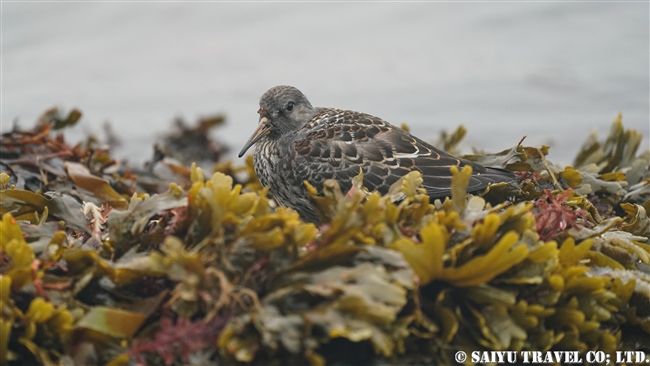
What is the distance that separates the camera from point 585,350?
2.38m

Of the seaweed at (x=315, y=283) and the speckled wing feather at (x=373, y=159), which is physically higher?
the speckled wing feather at (x=373, y=159)

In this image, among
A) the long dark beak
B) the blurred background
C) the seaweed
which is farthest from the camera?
the blurred background

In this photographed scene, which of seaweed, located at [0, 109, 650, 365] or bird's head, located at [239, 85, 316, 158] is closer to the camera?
seaweed, located at [0, 109, 650, 365]

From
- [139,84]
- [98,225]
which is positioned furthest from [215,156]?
[98,225]

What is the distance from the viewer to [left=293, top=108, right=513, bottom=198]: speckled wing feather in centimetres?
356

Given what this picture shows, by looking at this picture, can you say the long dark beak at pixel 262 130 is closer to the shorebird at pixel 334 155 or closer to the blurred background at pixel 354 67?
the shorebird at pixel 334 155

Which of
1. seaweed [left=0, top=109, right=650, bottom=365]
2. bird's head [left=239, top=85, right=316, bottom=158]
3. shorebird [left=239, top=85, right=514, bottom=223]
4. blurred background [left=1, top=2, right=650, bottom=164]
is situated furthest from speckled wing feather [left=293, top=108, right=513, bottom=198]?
blurred background [left=1, top=2, right=650, bottom=164]

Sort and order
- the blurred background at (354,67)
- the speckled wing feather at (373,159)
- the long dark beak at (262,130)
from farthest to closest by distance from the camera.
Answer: the blurred background at (354,67) < the long dark beak at (262,130) < the speckled wing feather at (373,159)

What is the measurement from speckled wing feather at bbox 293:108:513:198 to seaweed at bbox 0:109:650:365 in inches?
32.2

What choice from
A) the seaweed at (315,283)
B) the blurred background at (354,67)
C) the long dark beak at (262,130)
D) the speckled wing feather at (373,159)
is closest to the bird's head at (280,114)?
the long dark beak at (262,130)

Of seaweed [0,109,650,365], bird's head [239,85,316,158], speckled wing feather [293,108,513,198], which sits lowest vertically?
seaweed [0,109,650,365]

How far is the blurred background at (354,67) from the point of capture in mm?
7773

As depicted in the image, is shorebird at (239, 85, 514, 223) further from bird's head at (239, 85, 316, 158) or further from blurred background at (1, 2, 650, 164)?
blurred background at (1, 2, 650, 164)

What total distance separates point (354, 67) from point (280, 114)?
5.20m
